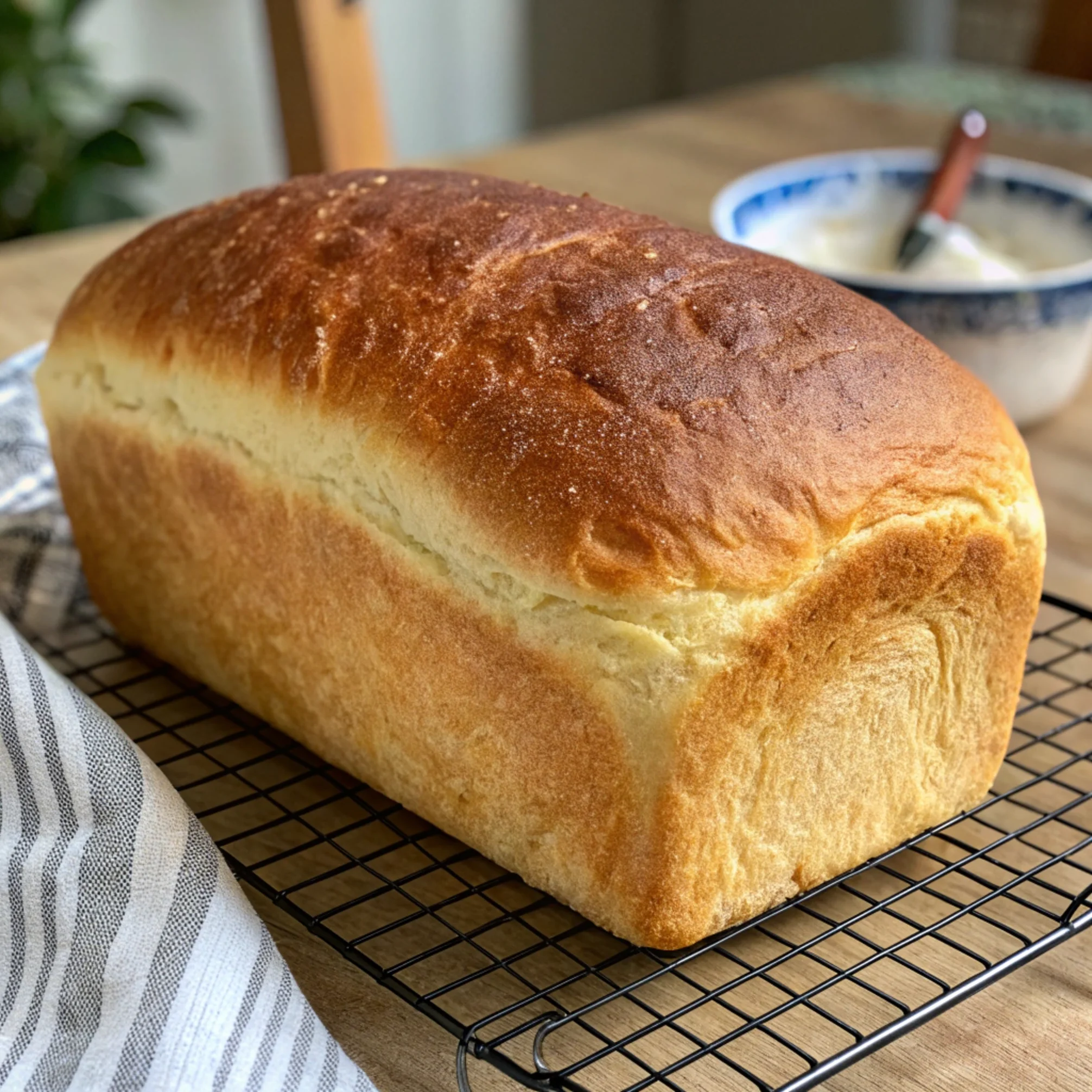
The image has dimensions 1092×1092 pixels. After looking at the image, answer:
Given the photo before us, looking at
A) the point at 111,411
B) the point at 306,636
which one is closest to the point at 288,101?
the point at 111,411

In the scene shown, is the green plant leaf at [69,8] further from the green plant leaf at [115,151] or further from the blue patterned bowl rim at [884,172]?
the blue patterned bowl rim at [884,172]

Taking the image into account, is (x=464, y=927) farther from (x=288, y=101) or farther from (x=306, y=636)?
(x=288, y=101)

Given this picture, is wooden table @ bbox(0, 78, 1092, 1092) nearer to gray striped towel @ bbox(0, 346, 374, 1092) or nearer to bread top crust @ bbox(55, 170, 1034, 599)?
gray striped towel @ bbox(0, 346, 374, 1092)

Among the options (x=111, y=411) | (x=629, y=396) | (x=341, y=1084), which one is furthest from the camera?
(x=111, y=411)

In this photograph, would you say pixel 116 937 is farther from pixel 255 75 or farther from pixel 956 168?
pixel 255 75

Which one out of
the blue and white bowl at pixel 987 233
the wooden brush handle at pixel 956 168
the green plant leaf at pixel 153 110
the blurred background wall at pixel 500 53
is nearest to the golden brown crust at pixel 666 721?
the blue and white bowl at pixel 987 233

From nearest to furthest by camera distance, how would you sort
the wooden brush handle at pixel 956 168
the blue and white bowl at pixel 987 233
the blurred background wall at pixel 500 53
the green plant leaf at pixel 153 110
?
the blue and white bowl at pixel 987 233 → the wooden brush handle at pixel 956 168 → the green plant leaf at pixel 153 110 → the blurred background wall at pixel 500 53
